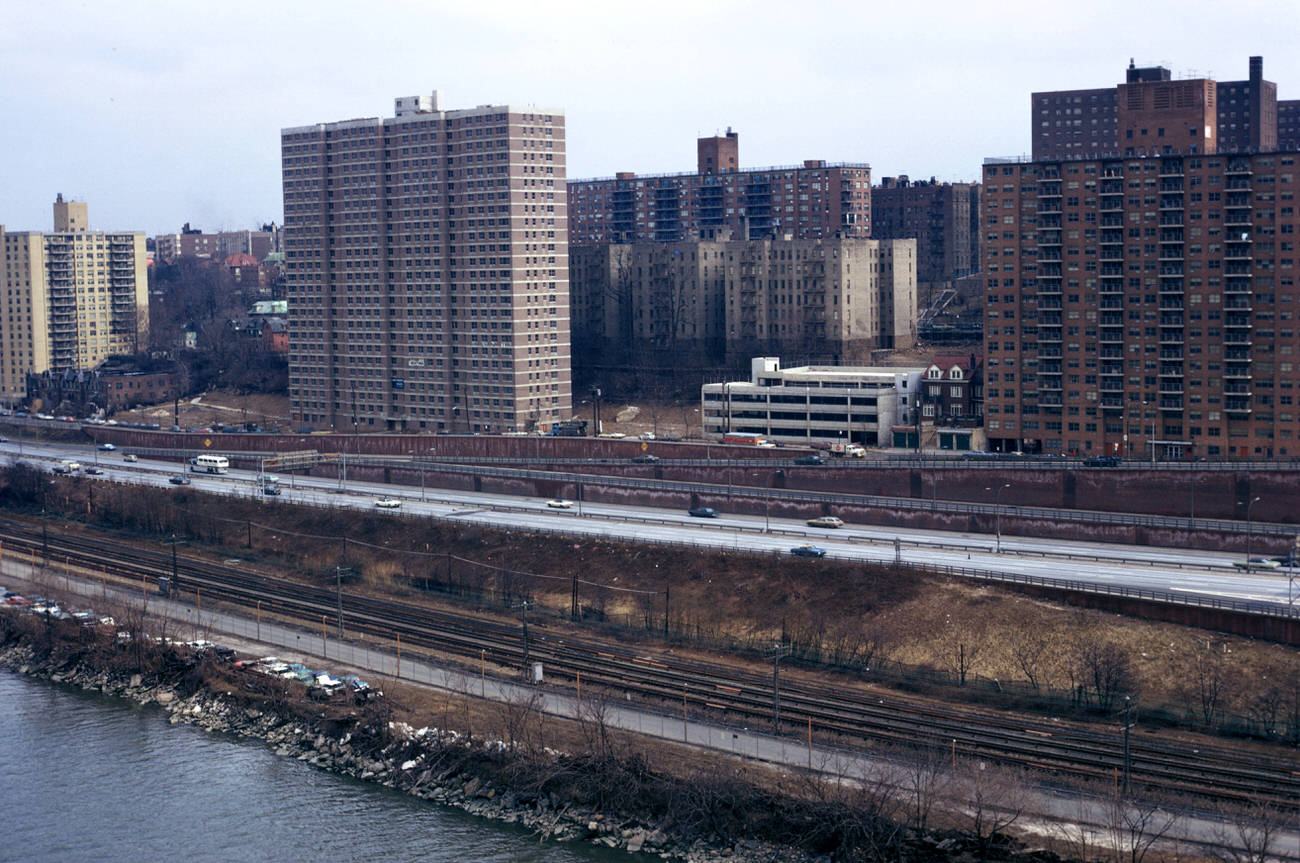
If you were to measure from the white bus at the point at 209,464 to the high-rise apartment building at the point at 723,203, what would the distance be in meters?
53.5

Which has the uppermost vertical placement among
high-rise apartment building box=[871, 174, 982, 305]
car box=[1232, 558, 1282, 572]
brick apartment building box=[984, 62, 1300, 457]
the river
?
high-rise apartment building box=[871, 174, 982, 305]

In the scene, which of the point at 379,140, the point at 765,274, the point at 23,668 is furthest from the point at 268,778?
the point at 765,274

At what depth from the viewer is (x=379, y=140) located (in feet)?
369

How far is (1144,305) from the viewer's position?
85.6 m

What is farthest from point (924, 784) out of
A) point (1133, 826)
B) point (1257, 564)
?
point (1257, 564)

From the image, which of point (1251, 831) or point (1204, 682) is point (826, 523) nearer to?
point (1204, 682)

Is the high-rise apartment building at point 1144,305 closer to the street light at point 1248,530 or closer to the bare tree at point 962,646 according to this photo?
the street light at point 1248,530

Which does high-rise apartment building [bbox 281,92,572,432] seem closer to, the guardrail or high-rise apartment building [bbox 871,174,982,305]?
the guardrail

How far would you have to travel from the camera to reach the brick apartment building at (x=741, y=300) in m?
121

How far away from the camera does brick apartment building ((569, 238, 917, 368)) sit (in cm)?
12094

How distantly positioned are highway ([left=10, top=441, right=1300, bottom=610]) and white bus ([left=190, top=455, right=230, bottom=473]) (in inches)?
117

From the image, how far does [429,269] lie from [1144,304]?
1973 inches

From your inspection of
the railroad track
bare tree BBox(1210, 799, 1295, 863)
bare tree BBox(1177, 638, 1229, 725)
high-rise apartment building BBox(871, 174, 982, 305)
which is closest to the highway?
bare tree BBox(1177, 638, 1229, 725)

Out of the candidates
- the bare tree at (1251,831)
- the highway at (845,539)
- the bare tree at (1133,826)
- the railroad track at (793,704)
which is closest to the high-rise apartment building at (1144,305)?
the highway at (845,539)
